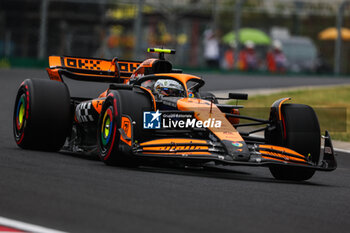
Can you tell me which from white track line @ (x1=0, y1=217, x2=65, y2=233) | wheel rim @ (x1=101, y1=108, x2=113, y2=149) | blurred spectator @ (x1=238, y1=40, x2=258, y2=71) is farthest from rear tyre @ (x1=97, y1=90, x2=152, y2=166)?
blurred spectator @ (x1=238, y1=40, x2=258, y2=71)

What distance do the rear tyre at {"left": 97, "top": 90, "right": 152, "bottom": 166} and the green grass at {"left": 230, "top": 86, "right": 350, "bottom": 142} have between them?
1.64 metres

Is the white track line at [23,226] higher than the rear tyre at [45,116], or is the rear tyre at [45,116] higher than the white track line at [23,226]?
the rear tyre at [45,116]

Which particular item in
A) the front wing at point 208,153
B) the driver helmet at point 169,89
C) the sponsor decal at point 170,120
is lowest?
the front wing at point 208,153

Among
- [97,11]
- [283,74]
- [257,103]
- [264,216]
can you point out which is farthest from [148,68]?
[283,74]

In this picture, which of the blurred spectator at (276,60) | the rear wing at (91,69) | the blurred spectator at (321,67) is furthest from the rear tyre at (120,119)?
the blurred spectator at (321,67)

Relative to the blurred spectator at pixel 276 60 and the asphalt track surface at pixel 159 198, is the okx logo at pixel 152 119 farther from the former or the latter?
the blurred spectator at pixel 276 60

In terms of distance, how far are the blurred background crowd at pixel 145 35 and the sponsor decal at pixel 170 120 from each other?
24.3m

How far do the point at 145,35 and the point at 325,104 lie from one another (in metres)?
19.9

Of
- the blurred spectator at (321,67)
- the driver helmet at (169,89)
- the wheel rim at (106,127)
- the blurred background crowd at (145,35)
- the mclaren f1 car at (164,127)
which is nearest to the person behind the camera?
the mclaren f1 car at (164,127)

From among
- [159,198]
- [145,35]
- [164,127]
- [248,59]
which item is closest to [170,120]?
[164,127]

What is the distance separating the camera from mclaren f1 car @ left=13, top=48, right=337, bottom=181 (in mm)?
8688

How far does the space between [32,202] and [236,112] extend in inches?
178

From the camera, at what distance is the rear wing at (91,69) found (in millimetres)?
11750

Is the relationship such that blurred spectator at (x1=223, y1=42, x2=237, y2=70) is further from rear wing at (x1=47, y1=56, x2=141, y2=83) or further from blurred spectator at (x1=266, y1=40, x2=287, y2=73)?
rear wing at (x1=47, y1=56, x2=141, y2=83)
